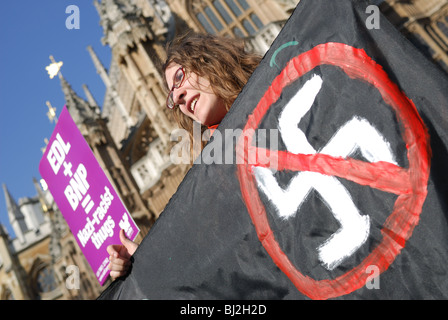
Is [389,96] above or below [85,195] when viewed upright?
below

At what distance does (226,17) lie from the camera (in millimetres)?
19000

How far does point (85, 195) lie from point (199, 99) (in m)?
1.97

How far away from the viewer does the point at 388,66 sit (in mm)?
1866

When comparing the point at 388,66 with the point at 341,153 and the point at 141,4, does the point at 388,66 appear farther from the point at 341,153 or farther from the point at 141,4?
the point at 141,4

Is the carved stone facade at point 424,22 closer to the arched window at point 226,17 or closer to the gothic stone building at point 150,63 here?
the gothic stone building at point 150,63

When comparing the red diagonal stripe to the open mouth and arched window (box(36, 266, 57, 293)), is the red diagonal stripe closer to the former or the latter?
the open mouth

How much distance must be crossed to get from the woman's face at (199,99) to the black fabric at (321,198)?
523mm

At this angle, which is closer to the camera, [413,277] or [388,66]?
[413,277]

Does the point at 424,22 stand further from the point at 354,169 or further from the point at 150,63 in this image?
the point at 354,169

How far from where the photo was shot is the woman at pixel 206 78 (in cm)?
282

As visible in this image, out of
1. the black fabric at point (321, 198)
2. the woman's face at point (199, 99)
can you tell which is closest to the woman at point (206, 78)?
the woman's face at point (199, 99)

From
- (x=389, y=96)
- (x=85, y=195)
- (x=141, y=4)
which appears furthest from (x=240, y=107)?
(x=141, y=4)

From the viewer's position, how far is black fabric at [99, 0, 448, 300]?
1.71 metres

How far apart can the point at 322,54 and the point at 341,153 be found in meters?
0.51
